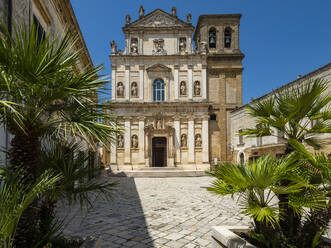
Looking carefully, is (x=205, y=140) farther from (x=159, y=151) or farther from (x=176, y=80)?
(x=176, y=80)

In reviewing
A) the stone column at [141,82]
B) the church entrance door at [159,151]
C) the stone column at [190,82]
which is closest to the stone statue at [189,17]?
the stone column at [190,82]

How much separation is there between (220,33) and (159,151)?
45.9ft

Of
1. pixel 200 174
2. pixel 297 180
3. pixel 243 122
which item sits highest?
pixel 243 122

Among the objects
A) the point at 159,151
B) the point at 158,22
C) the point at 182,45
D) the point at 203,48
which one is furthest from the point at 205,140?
the point at 158,22

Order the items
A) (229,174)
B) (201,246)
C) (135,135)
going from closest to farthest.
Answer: (229,174)
(201,246)
(135,135)

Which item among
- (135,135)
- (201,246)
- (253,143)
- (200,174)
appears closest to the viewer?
(201,246)

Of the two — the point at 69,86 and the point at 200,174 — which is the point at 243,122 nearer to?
the point at 200,174

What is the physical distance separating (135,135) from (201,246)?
19622mm

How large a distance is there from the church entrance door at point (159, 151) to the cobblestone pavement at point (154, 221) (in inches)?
597

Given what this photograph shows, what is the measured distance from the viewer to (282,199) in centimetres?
303

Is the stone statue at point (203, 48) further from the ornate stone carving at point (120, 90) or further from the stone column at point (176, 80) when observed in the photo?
the ornate stone carving at point (120, 90)

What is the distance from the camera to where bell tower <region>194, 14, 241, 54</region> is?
25.7 metres

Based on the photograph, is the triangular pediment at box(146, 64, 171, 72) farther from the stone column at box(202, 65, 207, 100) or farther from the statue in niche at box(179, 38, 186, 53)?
the stone column at box(202, 65, 207, 100)

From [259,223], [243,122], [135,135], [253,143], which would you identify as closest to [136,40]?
[135,135]
